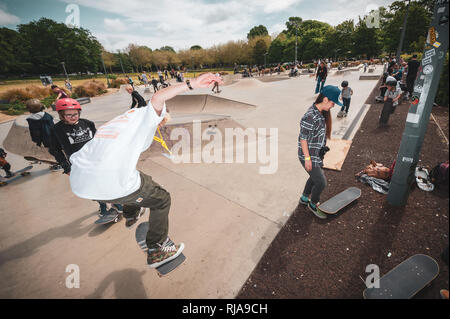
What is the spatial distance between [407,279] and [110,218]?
4.29 meters

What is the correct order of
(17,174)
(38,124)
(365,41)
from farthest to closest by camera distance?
(365,41) < (17,174) < (38,124)

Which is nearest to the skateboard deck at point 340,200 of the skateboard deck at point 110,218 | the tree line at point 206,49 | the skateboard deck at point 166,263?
the skateboard deck at point 166,263

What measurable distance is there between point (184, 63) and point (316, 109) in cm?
8510

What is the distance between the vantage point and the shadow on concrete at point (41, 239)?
291 cm

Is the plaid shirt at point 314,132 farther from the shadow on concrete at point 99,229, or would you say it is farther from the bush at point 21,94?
the bush at point 21,94

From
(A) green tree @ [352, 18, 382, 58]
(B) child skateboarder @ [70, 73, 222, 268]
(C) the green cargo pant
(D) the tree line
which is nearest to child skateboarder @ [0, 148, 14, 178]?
(B) child skateboarder @ [70, 73, 222, 268]

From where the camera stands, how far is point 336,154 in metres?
5.11

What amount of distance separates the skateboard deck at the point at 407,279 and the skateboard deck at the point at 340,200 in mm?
1051

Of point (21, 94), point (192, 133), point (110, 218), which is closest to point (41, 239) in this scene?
point (110, 218)

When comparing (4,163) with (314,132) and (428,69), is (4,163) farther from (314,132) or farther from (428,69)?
(428,69)

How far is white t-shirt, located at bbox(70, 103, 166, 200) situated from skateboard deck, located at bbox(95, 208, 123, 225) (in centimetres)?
168

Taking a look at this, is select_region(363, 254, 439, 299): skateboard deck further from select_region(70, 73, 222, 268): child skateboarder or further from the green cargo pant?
select_region(70, 73, 222, 268): child skateboarder

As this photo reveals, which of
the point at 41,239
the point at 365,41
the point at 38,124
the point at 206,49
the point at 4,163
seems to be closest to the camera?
the point at 41,239

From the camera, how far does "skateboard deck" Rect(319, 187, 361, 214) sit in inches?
128
